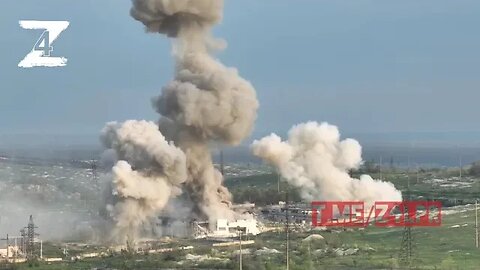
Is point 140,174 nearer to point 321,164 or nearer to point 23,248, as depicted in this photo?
point 23,248

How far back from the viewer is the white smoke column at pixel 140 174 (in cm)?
4294

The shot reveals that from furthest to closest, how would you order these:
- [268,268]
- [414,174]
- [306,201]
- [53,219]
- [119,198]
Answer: [414,174], [306,201], [53,219], [119,198], [268,268]

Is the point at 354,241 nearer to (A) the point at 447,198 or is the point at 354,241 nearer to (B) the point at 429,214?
(B) the point at 429,214

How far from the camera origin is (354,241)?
44.4 m

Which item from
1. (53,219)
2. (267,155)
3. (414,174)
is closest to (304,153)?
(267,155)

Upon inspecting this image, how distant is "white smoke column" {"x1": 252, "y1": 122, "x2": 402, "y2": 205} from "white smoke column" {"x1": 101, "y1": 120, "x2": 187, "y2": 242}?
13.1m

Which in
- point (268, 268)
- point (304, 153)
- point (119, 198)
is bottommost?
point (268, 268)

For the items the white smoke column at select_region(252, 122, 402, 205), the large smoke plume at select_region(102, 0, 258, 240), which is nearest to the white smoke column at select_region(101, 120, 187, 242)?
the large smoke plume at select_region(102, 0, 258, 240)

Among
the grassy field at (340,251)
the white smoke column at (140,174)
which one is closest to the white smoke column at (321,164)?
the grassy field at (340,251)

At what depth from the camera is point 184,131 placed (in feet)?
155

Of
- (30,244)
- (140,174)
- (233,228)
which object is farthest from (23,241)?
(233,228)

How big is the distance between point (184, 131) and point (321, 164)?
1288cm

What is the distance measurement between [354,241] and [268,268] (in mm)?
11680

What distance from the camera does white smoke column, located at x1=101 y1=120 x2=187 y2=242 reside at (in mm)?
42938
